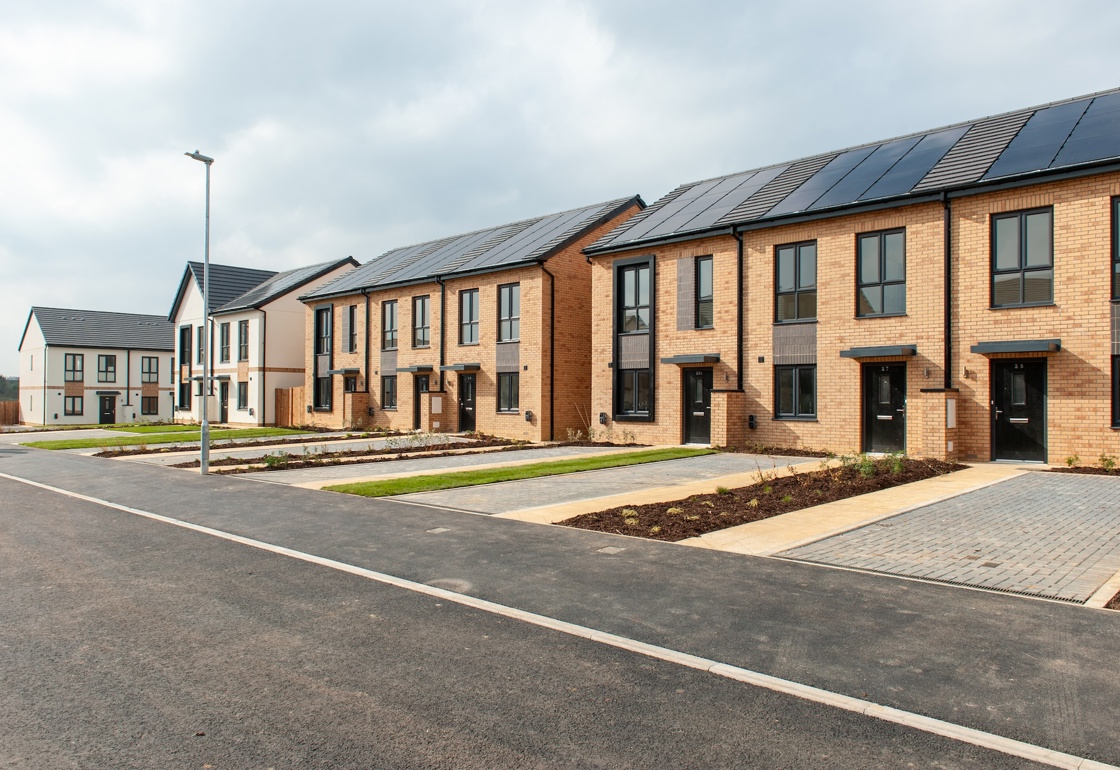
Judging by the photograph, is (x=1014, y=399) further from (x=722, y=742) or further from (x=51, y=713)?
(x=51, y=713)

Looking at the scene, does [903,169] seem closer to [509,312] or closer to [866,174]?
[866,174]

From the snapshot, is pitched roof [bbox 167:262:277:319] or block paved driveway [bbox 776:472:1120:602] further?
pitched roof [bbox 167:262:277:319]

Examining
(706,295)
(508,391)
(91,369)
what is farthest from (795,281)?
(91,369)

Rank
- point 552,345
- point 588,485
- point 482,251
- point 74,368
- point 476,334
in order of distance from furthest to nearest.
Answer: point 74,368, point 482,251, point 476,334, point 552,345, point 588,485

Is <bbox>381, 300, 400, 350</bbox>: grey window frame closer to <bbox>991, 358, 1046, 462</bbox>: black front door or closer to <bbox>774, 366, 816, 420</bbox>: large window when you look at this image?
<bbox>774, 366, 816, 420</bbox>: large window

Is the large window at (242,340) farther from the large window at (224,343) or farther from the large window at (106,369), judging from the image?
the large window at (106,369)

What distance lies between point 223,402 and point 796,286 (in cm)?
3448

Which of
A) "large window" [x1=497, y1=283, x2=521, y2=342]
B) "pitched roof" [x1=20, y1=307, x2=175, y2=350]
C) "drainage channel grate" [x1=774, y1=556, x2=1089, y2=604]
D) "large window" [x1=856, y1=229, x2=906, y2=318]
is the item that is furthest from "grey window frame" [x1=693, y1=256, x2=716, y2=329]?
"pitched roof" [x1=20, y1=307, x2=175, y2=350]

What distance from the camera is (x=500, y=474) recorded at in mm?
15664

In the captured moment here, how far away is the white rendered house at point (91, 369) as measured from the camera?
58.8 metres

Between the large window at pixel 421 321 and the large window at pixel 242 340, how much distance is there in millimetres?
14188

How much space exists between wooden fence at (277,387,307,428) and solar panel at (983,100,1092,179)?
31687 mm

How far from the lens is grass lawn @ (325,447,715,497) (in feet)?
44.5

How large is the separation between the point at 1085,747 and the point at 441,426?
27.1 metres
